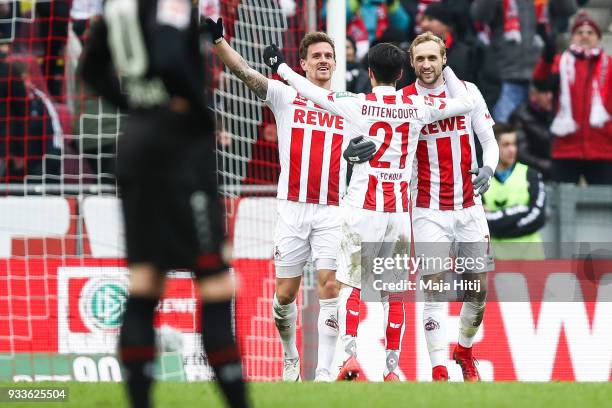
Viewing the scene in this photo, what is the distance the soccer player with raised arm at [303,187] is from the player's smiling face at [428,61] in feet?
2.26

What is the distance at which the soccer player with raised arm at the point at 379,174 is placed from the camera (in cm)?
851

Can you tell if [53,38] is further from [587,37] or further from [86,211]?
[587,37]

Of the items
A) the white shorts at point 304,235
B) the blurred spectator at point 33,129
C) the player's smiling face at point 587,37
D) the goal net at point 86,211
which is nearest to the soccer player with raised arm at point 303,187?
the white shorts at point 304,235

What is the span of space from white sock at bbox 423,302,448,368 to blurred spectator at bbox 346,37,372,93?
3.72 m

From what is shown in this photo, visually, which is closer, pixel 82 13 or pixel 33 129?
pixel 33 129

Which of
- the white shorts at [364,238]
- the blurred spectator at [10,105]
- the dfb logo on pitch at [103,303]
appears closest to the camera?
the white shorts at [364,238]

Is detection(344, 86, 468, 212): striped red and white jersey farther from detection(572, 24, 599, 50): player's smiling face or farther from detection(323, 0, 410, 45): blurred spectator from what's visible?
detection(323, 0, 410, 45): blurred spectator

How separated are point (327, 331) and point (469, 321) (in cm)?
103

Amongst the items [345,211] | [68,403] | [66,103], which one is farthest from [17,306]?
[68,403]

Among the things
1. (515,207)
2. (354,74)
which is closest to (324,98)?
(515,207)

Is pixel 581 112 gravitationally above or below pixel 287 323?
above

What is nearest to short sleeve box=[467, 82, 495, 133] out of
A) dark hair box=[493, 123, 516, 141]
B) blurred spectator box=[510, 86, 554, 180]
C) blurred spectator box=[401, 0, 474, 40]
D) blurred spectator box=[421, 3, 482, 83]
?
dark hair box=[493, 123, 516, 141]

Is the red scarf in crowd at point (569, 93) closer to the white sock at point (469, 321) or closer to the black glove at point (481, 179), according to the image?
the white sock at point (469, 321)

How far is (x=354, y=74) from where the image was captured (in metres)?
12.5
